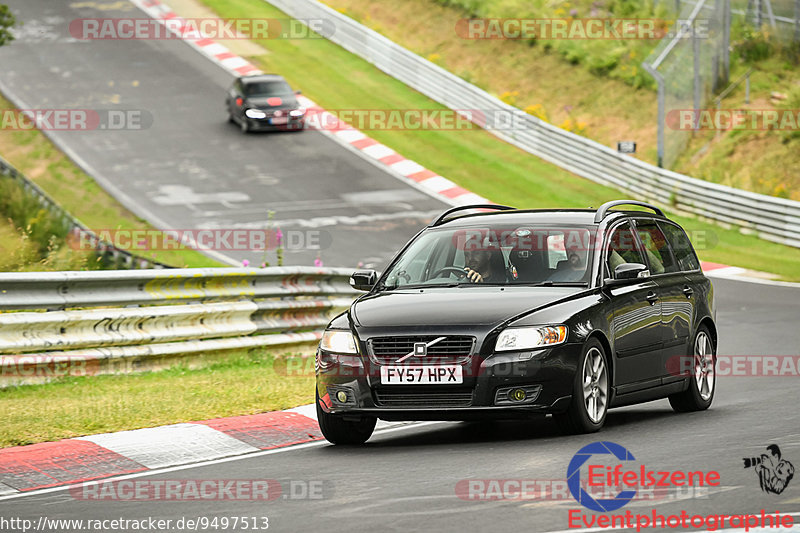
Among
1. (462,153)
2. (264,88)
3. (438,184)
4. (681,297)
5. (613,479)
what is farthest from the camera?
(462,153)

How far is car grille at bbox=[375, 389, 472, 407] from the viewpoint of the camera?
8820 millimetres

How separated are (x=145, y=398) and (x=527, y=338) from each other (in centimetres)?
406

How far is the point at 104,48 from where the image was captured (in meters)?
39.9

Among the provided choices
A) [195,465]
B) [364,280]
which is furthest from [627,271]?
[195,465]

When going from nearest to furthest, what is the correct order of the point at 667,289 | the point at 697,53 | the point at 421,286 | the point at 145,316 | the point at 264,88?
the point at 421,286
the point at 667,289
the point at 145,316
the point at 697,53
the point at 264,88

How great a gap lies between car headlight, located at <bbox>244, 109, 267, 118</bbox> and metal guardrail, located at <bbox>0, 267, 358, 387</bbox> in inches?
701

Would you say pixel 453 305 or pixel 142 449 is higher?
pixel 453 305

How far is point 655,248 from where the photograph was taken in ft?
36.1

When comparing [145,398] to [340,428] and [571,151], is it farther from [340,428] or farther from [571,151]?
[571,151]

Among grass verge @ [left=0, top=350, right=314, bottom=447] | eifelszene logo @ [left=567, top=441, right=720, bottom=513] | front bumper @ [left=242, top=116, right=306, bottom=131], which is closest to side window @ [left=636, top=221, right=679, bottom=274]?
eifelszene logo @ [left=567, top=441, right=720, bottom=513]

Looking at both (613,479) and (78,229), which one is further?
(78,229)

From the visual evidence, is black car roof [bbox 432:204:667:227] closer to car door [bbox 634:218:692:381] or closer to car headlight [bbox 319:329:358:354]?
car door [bbox 634:218:692:381]

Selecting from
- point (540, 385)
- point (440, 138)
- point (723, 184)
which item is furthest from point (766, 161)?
point (540, 385)

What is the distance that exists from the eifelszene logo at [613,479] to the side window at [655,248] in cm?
298
